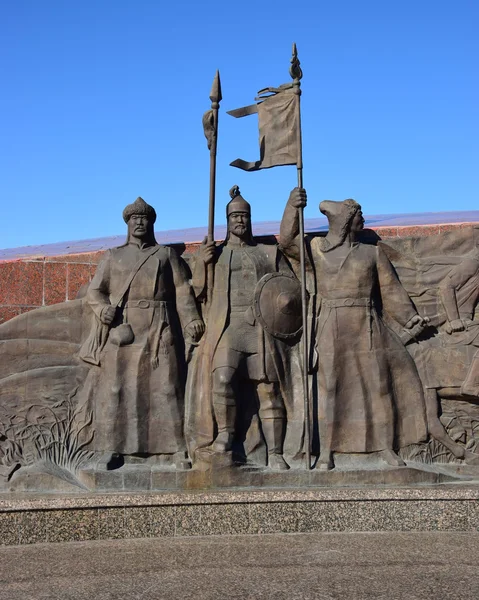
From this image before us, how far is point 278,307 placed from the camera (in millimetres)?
9008

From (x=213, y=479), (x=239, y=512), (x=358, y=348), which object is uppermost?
(x=358, y=348)

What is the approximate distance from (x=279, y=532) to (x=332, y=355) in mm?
1902

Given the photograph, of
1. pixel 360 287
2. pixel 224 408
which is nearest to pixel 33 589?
pixel 224 408

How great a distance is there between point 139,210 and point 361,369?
2.84 metres

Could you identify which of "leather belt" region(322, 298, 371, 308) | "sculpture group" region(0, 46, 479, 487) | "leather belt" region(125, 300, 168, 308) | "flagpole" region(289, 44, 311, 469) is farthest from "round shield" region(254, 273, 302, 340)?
"leather belt" region(125, 300, 168, 308)

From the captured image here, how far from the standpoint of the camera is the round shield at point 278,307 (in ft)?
29.5

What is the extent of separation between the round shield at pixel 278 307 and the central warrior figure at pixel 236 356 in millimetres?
40

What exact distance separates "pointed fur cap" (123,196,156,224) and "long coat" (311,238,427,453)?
6.21ft

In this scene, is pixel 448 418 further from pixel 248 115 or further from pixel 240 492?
pixel 248 115

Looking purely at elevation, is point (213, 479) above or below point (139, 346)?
below

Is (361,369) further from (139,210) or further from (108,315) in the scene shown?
(139,210)

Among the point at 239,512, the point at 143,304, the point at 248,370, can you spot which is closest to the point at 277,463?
the point at 239,512

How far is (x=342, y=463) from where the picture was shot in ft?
29.2

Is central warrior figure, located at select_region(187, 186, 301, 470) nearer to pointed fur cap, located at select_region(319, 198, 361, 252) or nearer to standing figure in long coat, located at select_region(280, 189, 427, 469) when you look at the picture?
standing figure in long coat, located at select_region(280, 189, 427, 469)
